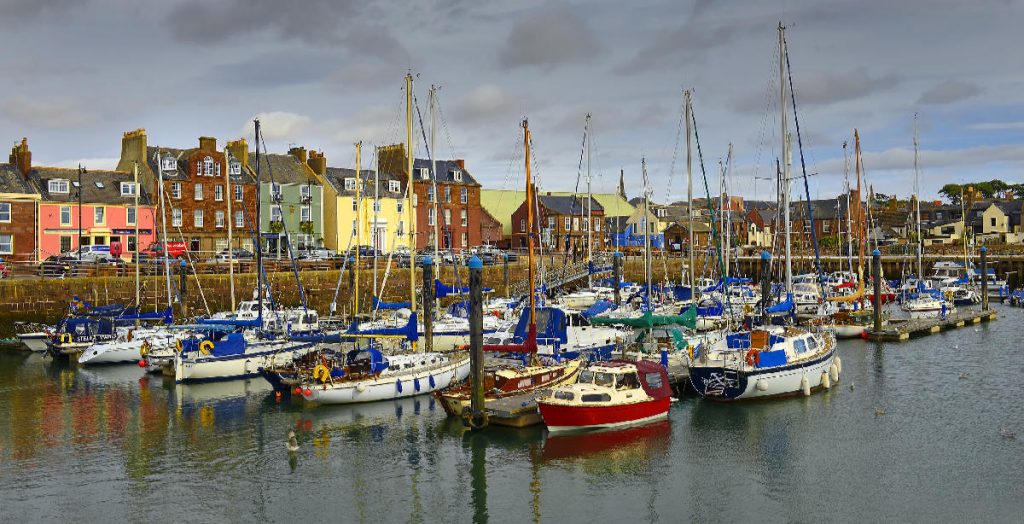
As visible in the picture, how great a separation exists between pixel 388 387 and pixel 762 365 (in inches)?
590

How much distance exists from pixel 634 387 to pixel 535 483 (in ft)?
22.4

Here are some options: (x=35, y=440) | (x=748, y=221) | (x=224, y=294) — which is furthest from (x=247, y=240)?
(x=748, y=221)

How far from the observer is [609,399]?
98.1 ft

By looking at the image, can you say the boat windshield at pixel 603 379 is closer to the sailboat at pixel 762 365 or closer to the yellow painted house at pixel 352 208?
the sailboat at pixel 762 365

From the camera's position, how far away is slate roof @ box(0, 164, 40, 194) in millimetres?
67812

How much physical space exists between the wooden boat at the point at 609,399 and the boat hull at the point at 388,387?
766cm

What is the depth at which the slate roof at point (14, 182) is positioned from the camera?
67.8 m

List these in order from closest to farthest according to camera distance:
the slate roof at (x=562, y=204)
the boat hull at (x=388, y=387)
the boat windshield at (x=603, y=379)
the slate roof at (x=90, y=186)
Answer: the boat windshield at (x=603, y=379) → the boat hull at (x=388, y=387) → the slate roof at (x=90, y=186) → the slate roof at (x=562, y=204)

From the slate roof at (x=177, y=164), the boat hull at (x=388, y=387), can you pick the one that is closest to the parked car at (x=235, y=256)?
the slate roof at (x=177, y=164)

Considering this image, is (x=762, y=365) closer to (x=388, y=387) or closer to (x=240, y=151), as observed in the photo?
(x=388, y=387)

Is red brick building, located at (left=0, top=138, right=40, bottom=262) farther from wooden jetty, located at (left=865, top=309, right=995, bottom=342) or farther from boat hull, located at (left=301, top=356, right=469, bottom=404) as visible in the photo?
wooden jetty, located at (left=865, top=309, right=995, bottom=342)

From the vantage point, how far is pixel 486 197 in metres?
123

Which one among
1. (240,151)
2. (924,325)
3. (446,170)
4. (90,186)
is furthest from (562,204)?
(924,325)

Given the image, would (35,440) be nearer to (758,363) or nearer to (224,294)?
(758,363)
